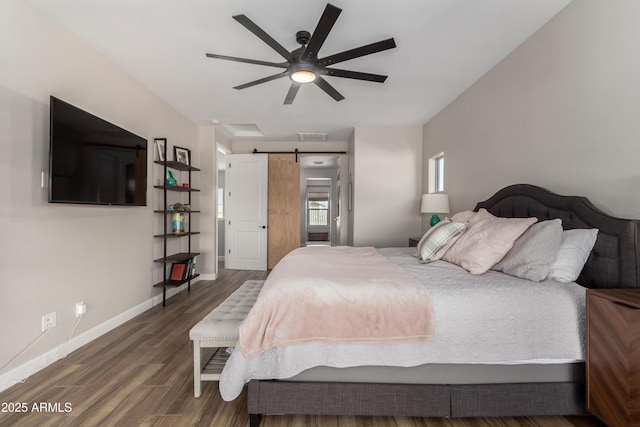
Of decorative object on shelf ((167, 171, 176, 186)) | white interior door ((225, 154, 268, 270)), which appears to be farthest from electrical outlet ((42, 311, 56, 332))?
white interior door ((225, 154, 268, 270))

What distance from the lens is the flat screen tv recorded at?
6.37 ft

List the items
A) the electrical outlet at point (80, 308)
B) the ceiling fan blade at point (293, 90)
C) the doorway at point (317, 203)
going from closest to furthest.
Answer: the electrical outlet at point (80, 308) → the ceiling fan blade at point (293, 90) → the doorway at point (317, 203)

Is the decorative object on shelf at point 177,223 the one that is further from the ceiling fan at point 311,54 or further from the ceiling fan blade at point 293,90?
the ceiling fan at point 311,54

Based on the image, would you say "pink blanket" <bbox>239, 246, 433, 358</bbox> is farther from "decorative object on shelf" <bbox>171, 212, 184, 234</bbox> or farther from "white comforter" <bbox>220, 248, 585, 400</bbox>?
"decorative object on shelf" <bbox>171, 212, 184, 234</bbox>

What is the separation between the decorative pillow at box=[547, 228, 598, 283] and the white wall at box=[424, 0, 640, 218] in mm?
229

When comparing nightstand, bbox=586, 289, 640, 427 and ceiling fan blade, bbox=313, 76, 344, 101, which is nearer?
nightstand, bbox=586, 289, 640, 427

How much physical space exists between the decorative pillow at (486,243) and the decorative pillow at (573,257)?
0.26 metres

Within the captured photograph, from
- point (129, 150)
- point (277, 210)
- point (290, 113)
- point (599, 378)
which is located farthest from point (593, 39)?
point (277, 210)

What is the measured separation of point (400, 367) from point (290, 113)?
349 cm

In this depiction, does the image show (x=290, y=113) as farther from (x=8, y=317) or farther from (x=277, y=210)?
(x=8, y=317)

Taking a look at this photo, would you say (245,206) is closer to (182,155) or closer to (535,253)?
(182,155)

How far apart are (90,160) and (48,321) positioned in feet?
4.06

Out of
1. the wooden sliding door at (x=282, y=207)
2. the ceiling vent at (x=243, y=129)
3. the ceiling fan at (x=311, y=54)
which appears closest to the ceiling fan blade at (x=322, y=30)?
the ceiling fan at (x=311, y=54)

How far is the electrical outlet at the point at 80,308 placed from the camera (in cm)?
226
